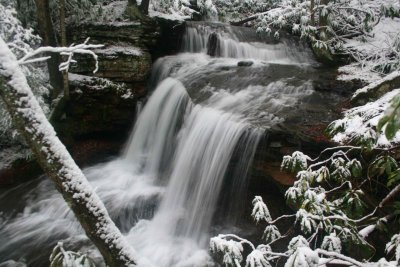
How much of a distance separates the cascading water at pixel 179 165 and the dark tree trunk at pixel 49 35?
2482mm

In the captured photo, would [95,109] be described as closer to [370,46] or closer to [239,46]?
[239,46]

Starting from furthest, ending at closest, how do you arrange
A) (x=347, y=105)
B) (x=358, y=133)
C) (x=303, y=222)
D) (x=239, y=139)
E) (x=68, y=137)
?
1. (x=68, y=137)
2. (x=347, y=105)
3. (x=239, y=139)
4. (x=358, y=133)
5. (x=303, y=222)

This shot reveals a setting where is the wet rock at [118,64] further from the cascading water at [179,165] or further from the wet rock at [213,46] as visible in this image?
the wet rock at [213,46]

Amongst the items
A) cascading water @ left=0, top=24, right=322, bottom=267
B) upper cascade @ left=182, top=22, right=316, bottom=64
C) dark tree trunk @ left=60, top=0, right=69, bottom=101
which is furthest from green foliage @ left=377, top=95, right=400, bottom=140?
upper cascade @ left=182, top=22, right=316, bottom=64

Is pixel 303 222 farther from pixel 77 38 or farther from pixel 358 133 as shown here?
pixel 77 38

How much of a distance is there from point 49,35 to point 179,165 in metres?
5.00

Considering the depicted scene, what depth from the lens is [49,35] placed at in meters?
9.13

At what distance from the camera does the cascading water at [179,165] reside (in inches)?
259

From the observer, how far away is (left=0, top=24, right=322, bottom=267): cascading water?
21.6 feet

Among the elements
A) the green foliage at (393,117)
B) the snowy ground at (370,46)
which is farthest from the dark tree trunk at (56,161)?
the snowy ground at (370,46)

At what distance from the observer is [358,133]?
10.4ft

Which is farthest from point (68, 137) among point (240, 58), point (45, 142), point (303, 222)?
point (303, 222)

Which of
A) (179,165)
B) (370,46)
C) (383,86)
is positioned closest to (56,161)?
(179,165)

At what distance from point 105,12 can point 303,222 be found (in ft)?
33.3
